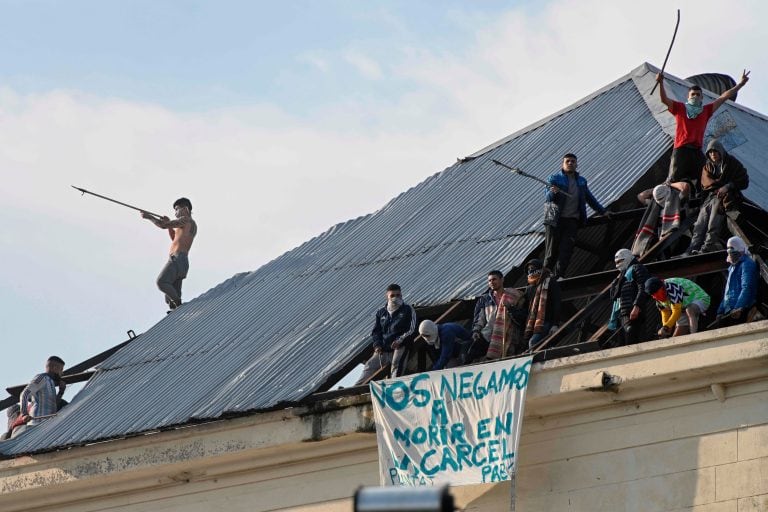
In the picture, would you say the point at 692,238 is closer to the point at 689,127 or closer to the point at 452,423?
the point at 689,127

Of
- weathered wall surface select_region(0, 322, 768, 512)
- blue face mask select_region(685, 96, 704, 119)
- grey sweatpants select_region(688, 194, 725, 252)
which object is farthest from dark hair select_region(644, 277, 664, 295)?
blue face mask select_region(685, 96, 704, 119)

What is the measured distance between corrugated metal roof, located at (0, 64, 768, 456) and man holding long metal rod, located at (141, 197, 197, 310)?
67cm

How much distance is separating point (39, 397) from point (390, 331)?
21.9ft

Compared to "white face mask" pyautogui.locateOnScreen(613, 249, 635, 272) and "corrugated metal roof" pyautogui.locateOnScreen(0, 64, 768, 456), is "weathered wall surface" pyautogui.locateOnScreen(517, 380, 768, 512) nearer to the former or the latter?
"white face mask" pyautogui.locateOnScreen(613, 249, 635, 272)

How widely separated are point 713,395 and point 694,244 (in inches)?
106

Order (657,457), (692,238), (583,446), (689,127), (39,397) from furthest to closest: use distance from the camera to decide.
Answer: (39,397) < (689,127) < (692,238) < (583,446) < (657,457)

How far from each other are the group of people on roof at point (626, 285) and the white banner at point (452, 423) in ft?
2.44

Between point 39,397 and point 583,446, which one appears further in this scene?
point 39,397

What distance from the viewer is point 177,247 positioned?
24859 mm

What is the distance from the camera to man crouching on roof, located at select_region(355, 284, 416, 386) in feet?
56.7

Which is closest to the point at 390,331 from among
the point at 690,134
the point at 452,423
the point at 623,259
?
the point at 452,423

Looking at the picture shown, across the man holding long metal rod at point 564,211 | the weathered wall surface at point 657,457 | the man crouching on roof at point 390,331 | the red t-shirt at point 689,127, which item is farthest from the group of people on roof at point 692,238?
the man crouching on roof at point 390,331

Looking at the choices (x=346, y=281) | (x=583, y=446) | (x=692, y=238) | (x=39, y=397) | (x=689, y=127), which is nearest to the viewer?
(x=583, y=446)

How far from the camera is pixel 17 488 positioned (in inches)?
742
